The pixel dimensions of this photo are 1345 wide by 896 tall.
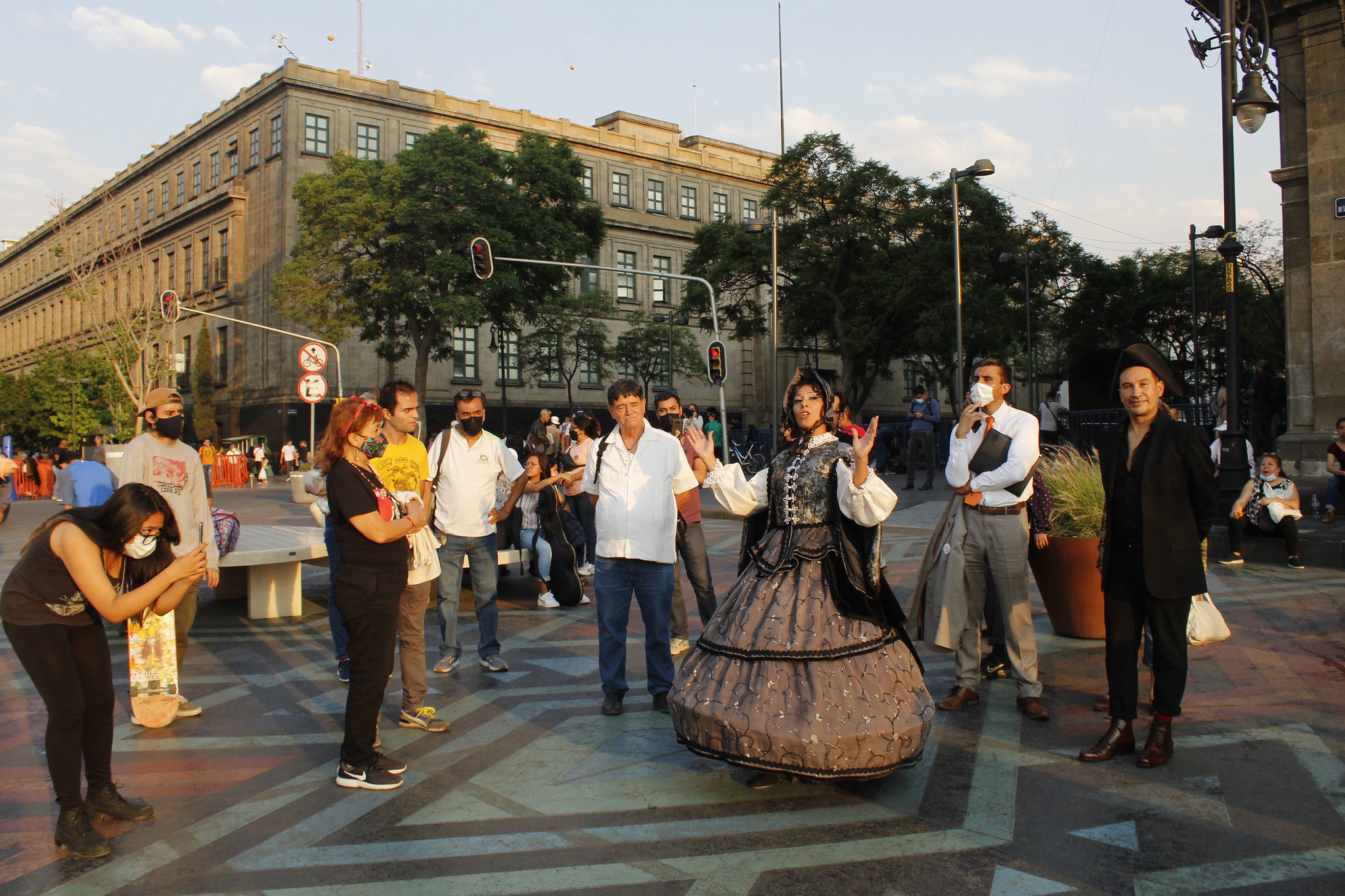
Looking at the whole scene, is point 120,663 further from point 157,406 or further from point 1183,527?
point 1183,527

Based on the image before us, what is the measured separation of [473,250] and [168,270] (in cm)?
4051

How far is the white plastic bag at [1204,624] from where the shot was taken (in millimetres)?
6547

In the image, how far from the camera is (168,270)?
5388cm

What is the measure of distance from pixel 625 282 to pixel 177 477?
164 feet

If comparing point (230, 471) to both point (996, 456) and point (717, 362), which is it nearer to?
point (717, 362)

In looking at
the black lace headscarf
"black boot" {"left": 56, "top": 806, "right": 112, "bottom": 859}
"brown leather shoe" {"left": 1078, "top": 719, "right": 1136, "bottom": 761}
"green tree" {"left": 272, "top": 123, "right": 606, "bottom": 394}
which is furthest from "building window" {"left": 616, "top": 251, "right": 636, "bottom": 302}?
"black boot" {"left": 56, "top": 806, "right": 112, "bottom": 859}

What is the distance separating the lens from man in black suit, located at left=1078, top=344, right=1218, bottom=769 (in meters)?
4.59

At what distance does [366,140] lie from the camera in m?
46.1

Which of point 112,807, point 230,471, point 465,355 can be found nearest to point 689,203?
point 465,355

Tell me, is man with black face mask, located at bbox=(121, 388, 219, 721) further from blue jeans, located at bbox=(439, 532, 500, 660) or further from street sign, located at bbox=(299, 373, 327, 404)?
street sign, located at bbox=(299, 373, 327, 404)

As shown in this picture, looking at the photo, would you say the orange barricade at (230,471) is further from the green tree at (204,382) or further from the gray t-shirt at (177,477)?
the gray t-shirt at (177,477)

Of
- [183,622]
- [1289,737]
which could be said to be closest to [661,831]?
[1289,737]

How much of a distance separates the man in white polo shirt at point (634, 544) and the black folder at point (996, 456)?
1650 millimetres

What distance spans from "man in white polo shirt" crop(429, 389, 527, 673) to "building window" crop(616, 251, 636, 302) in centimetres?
4833
